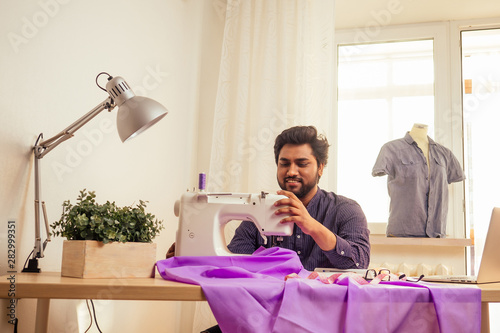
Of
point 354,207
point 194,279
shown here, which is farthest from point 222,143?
point 194,279

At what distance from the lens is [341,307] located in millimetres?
1158

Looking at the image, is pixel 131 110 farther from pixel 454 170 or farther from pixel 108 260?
pixel 454 170

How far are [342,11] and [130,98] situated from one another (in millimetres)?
2414

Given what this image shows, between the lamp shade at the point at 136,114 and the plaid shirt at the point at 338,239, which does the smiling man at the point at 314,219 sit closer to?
the plaid shirt at the point at 338,239

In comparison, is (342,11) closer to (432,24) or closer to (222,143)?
(432,24)

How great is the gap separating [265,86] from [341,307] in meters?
2.13

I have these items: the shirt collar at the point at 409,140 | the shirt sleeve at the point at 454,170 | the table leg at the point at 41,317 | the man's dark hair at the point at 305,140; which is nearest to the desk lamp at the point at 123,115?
the table leg at the point at 41,317

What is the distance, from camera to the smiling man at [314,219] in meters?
1.96

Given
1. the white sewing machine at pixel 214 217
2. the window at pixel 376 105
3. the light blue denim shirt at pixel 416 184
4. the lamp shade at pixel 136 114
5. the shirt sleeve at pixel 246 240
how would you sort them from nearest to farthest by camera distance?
the lamp shade at pixel 136 114, the white sewing machine at pixel 214 217, the shirt sleeve at pixel 246 240, the light blue denim shirt at pixel 416 184, the window at pixel 376 105

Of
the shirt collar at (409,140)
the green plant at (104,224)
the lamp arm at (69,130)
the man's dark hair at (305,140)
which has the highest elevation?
the shirt collar at (409,140)

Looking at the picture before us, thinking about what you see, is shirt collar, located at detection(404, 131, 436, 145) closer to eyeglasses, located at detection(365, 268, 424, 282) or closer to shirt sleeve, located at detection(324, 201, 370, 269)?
shirt sleeve, located at detection(324, 201, 370, 269)

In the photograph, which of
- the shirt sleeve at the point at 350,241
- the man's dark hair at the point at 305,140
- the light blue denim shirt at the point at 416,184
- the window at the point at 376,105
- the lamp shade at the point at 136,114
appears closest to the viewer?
the lamp shade at the point at 136,114

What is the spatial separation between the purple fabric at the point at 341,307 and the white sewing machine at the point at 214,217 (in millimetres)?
466

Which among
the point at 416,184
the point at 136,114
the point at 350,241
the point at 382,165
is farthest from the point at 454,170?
the point at 136,114
